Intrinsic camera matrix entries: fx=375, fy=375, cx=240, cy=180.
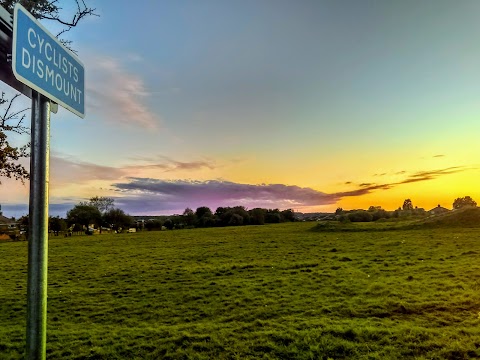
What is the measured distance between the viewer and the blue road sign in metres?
2.18

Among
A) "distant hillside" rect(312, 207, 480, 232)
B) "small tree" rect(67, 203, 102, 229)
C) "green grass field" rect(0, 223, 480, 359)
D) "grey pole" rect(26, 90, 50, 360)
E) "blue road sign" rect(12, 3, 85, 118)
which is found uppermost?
"small tree" rect(67, 203, 102, 229)

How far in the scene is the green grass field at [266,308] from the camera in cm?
766

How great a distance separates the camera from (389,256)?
21203 millimetres

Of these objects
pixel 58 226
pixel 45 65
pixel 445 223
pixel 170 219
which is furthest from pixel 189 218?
pixel 45 65

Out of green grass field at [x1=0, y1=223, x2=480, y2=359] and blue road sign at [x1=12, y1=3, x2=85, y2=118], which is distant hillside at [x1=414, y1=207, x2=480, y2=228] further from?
blue road sign at [x1=12, y1=3, x2=85, y2=118]

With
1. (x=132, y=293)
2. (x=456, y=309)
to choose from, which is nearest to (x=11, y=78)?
(x=456, y=309)

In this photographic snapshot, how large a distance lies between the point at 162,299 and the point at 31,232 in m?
12.1

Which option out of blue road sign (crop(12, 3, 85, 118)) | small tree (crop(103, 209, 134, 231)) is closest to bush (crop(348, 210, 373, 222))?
small tree (crop(103, 209, 134, 231))

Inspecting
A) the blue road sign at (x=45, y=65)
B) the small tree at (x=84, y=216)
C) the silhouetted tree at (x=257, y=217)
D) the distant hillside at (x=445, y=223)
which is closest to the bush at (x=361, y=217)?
the distant hillside at (x=445, y=223)

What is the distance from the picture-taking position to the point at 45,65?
2.43 metres

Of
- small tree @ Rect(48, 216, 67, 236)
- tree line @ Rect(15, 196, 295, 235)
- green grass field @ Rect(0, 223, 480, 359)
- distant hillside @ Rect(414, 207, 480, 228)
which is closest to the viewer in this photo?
green grass field @ Rect(0, 223, 480, 359)

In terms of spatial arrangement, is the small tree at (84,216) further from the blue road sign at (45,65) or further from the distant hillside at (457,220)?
the blue road sign at (45,65)

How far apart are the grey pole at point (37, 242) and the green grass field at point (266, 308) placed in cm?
572

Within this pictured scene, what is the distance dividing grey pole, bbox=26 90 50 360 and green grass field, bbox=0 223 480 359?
5.72 metres
